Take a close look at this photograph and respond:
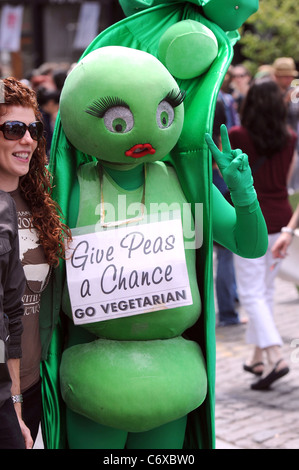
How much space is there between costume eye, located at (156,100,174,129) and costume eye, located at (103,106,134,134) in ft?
0.35

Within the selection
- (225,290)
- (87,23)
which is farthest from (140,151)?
(87,23)

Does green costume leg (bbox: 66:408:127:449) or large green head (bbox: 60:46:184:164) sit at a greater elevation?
large green head (bbox: 60:46:184:164)

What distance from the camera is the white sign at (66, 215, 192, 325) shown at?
2668 millimetres

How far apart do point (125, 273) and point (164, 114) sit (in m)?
0.61

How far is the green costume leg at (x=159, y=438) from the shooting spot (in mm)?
2863

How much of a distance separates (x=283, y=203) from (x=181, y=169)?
2.41m

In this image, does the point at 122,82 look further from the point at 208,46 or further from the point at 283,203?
the point at 283,203

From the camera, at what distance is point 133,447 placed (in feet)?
9.47

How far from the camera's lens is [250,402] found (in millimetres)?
4719

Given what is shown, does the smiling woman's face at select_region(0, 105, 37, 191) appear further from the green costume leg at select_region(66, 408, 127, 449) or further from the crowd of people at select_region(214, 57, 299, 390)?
the crowd of people at select_region(214, 57, 299, 390)

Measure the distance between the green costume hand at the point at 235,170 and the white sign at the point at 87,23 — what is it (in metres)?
16.0

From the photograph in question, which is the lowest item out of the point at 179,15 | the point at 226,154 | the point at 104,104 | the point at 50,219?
the point at 50,219

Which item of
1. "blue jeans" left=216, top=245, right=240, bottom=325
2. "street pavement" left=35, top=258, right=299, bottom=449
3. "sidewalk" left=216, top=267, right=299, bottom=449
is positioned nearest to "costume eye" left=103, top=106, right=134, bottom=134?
"street pavement" left=35, top=258, right=299, bottom=449
